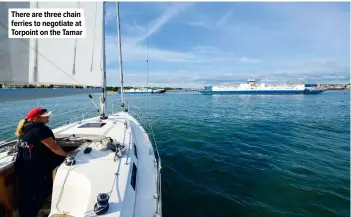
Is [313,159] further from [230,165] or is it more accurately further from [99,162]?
[99,162]

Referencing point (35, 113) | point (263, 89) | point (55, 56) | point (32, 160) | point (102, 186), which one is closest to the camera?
point (102, 186)

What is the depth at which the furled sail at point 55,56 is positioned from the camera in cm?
320

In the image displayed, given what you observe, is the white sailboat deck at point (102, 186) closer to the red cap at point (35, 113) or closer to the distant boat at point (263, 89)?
the red cap at point (35, 113)

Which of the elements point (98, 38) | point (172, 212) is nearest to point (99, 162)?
point (172, 212)

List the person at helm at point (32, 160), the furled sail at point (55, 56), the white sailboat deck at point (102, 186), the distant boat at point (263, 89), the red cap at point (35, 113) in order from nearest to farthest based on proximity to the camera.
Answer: the white sailboat deck at point (102, 186), the person at helm at point (32, 160), the red cap at point (35, 113), the furled sail at point (55, 56), the distant boat at point (263, 89)

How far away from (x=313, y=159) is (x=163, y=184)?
22.5 ft

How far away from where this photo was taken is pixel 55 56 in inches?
197

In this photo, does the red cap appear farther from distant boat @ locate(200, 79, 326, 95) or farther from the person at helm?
distant boat @ locate(200, 79, 326, 95)

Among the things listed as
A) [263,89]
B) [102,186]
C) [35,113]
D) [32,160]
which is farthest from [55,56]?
[263,89]

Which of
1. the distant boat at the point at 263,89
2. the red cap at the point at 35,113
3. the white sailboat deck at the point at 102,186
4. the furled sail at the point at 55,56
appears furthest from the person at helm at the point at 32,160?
the distant boat at the point at 263,89

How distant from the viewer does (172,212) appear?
4648 mm

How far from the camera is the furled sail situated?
3.20 metres

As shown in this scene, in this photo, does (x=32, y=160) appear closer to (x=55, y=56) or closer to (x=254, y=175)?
(x=55, y=56)

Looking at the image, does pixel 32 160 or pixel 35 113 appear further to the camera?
pixel 35 113
